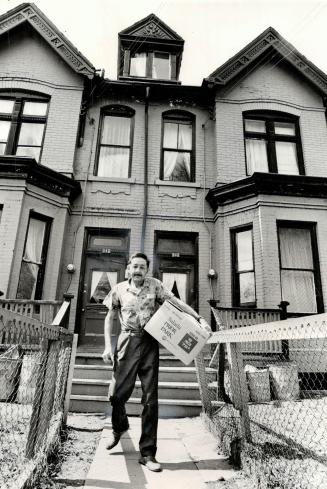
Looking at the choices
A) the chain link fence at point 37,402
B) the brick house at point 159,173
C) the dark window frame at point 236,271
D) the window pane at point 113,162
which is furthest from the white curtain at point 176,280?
the chain link fence at point 37,402

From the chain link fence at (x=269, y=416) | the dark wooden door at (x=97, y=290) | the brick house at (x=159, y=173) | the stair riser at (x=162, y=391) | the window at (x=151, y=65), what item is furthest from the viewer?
the window at (x=151, y=65)

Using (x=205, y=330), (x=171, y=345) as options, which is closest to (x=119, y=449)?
(x=171, y=345)

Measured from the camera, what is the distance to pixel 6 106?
30.8 ft

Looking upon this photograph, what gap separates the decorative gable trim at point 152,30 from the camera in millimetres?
10961

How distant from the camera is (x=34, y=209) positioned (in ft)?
26.5

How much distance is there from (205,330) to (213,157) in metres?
7.32

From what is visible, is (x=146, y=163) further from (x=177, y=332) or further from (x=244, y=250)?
(x=177, y=332)

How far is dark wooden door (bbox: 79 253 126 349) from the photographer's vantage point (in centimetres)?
823

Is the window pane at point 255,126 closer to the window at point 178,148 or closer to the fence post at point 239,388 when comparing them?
the window at point 178,148

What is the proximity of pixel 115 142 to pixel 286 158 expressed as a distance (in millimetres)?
4658

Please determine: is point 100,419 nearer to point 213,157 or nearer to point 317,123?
point 213,157

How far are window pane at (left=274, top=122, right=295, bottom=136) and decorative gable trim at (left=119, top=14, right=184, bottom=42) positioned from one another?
412cm

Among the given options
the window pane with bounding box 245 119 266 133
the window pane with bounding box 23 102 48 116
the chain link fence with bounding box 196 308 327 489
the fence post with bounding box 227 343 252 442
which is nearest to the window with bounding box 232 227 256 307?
the chain link fence with bounding box 196 308 327 489

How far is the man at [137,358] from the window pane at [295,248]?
5.64m
